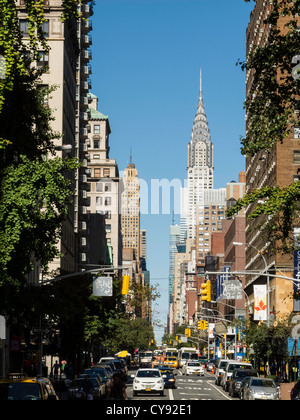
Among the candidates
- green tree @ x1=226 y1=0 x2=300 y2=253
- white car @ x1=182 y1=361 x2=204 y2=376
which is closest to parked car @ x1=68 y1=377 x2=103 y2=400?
green tree @ x1=226 y1=0 x2=300 y2=253

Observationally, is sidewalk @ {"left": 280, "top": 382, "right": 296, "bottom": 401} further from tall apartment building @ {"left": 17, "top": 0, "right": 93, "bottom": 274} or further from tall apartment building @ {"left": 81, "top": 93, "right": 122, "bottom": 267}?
tall apartment building @ {"left": 81, "top": 93, "right": 122, "bottom": 267}

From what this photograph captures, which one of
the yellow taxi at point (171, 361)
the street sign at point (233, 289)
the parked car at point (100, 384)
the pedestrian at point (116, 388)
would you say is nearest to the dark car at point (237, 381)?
the parked car at point (100, 384)

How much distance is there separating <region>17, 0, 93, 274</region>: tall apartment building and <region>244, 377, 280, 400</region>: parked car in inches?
1457

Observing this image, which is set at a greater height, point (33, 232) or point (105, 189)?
point (105, 189)

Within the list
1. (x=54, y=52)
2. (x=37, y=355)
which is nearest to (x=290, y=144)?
(x=54, y=52)

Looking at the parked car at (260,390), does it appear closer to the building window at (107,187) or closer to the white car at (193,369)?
the white car at (193,369)

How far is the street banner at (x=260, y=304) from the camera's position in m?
80.9

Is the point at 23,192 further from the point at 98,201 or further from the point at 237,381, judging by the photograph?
the point at 98,201

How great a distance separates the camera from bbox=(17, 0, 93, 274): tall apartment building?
88.2 metres

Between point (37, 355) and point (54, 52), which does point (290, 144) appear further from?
point (37, 355)

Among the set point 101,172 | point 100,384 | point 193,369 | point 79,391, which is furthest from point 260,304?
point 101,172

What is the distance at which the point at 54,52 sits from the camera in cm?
8925

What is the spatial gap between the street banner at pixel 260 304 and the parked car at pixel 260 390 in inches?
1526
